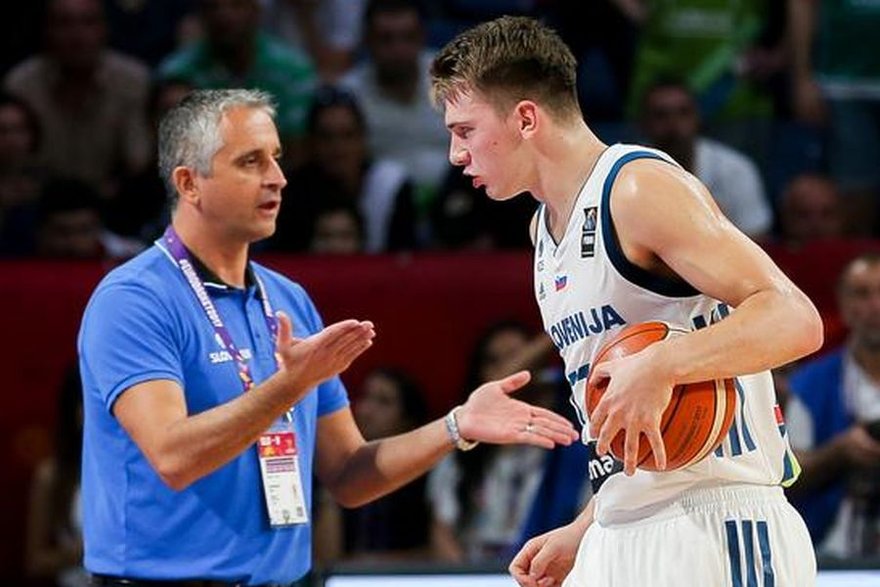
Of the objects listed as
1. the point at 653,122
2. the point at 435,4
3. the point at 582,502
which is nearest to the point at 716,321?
the point at 582,502

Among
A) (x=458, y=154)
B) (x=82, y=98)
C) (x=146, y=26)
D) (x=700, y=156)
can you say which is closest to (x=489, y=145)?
(x=458, y=154)

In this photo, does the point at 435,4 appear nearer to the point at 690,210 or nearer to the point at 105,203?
the point at 105,203

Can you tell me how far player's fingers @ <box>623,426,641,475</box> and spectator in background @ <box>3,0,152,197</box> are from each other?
21.3 feet

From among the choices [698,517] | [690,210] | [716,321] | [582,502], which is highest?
[690,210]

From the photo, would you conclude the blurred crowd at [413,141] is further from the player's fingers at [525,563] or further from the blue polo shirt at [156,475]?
the player's fingers at [525,563]

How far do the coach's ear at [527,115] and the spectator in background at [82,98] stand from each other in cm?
581

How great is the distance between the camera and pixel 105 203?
9.67 m

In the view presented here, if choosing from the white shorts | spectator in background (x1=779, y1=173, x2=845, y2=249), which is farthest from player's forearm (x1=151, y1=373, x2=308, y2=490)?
spectator in background (x1=779, y1=173, x2=845, y2=249)

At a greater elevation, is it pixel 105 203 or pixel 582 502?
pixel 105 203

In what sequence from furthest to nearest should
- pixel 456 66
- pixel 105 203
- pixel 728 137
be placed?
pixel 728 137 → pixel 105 203 → pixel 456 66

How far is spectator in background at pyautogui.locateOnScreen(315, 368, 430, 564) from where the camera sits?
818 centimetres

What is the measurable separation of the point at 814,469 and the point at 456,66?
12.4 feet

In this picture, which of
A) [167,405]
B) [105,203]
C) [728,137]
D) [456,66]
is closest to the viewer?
[456,66]

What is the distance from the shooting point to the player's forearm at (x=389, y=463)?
540 centimetres
